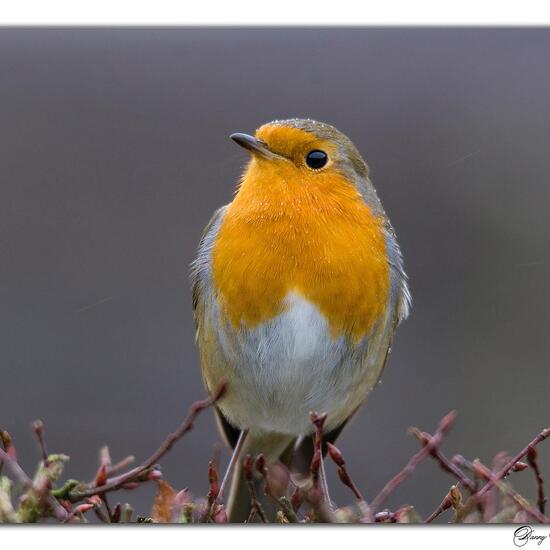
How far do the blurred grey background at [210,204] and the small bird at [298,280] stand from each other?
0.74 ft

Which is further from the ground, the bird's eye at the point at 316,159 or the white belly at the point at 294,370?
the bird's eye at the point at 316,159

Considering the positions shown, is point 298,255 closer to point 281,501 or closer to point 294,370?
point 294,370

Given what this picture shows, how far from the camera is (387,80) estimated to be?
2607 millimetres

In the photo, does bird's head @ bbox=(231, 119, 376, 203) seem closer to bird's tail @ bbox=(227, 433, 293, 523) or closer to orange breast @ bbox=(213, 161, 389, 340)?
orange breast @ bbox=(213, 161, 389, 340)

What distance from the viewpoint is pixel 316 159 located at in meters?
2.31

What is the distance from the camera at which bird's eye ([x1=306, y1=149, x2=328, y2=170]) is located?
2.30 metres

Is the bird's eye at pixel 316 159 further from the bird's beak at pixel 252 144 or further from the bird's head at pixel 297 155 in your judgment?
the bird's beak at pixel 252 144

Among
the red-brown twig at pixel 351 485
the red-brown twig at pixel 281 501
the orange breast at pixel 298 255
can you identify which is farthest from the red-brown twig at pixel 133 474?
the orange breast at pixel 298 255

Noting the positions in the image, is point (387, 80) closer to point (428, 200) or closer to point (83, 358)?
point (428, 200)

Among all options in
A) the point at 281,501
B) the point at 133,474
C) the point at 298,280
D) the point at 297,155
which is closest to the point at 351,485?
the point at 281,501

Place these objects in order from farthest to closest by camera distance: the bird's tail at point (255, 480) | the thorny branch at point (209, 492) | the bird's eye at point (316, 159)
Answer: the bird's tail at point (255, 480) → the bird's eye at point (316, 159) → the thorny branch at point (209, 492)

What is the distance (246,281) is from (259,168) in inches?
11.9

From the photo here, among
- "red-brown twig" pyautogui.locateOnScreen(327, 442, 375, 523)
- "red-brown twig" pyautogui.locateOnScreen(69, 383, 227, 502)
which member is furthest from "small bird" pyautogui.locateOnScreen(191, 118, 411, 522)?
"red-brown twig" pyautogui.locateOnScreen(69, 383, 227, 502)

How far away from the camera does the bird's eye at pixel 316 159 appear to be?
2.30 m
